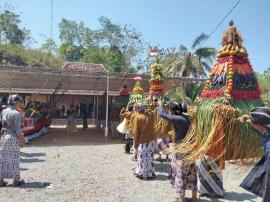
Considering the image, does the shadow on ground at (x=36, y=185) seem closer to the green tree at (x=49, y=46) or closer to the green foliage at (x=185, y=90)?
the green foliage at (x=185, y=90)

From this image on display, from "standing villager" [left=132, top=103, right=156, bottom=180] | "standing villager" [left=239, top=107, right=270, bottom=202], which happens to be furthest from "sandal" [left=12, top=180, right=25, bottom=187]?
"standing villager" [left=239, top=107, right=270, bottom=202]

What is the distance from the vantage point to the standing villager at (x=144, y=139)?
23.2ft

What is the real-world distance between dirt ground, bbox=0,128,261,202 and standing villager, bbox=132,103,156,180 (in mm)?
221

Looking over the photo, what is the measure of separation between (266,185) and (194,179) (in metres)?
2.23

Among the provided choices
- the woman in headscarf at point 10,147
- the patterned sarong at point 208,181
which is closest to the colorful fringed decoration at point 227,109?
the patterned sarong at point 208,181

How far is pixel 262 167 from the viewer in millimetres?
3312

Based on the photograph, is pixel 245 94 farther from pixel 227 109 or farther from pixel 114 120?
pixel 114 120

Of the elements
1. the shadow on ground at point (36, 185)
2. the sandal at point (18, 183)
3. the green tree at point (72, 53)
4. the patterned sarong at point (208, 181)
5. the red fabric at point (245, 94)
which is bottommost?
the shadow on ground at point (36, 185)

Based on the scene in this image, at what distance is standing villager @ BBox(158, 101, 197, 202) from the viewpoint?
206 inches

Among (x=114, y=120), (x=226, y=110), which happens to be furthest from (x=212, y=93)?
(x=114, y=120)

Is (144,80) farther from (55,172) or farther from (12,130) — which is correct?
(12,130)

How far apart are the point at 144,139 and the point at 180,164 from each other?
75.3 inches

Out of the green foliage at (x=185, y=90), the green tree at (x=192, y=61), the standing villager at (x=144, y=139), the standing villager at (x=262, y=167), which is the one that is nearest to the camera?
the standing villager at (x=262, y=167)

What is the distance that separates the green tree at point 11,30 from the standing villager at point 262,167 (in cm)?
4804
